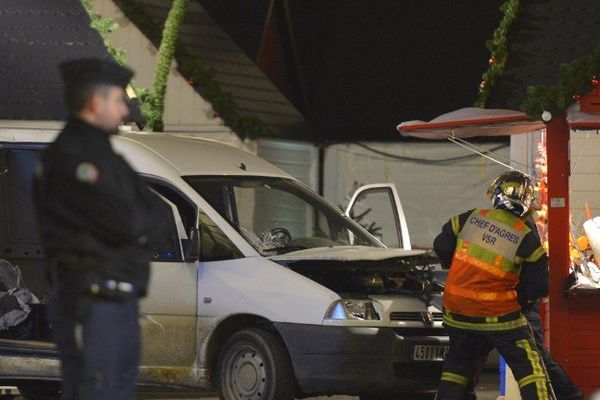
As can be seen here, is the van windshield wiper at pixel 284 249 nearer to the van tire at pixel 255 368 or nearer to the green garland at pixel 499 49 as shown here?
the van tire at pixel 255 368

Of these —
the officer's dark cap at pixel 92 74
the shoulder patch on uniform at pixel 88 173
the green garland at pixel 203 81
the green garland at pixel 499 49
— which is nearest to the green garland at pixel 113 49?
the green garland at pixel 203 81

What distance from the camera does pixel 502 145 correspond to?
18172mm

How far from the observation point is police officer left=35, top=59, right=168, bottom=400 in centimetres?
591

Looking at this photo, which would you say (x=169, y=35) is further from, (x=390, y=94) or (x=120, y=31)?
(x=390, y=94)

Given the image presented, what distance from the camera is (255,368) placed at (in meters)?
9.77

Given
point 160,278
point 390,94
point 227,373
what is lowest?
point 227,373

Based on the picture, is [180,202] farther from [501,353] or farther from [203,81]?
[203,81]

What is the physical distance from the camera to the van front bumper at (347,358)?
9.52 m

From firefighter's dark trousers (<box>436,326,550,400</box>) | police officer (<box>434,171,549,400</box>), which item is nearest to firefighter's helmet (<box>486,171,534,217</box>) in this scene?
police officer (<box>434,171,549,400</box>)

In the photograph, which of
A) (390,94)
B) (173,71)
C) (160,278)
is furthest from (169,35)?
(160,278)

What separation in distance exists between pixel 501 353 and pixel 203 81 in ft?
32.9

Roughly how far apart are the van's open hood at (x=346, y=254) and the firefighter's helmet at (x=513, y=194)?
111 cm

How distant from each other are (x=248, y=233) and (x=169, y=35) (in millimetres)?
7871

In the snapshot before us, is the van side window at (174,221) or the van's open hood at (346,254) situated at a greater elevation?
the van side window at (174,221)
